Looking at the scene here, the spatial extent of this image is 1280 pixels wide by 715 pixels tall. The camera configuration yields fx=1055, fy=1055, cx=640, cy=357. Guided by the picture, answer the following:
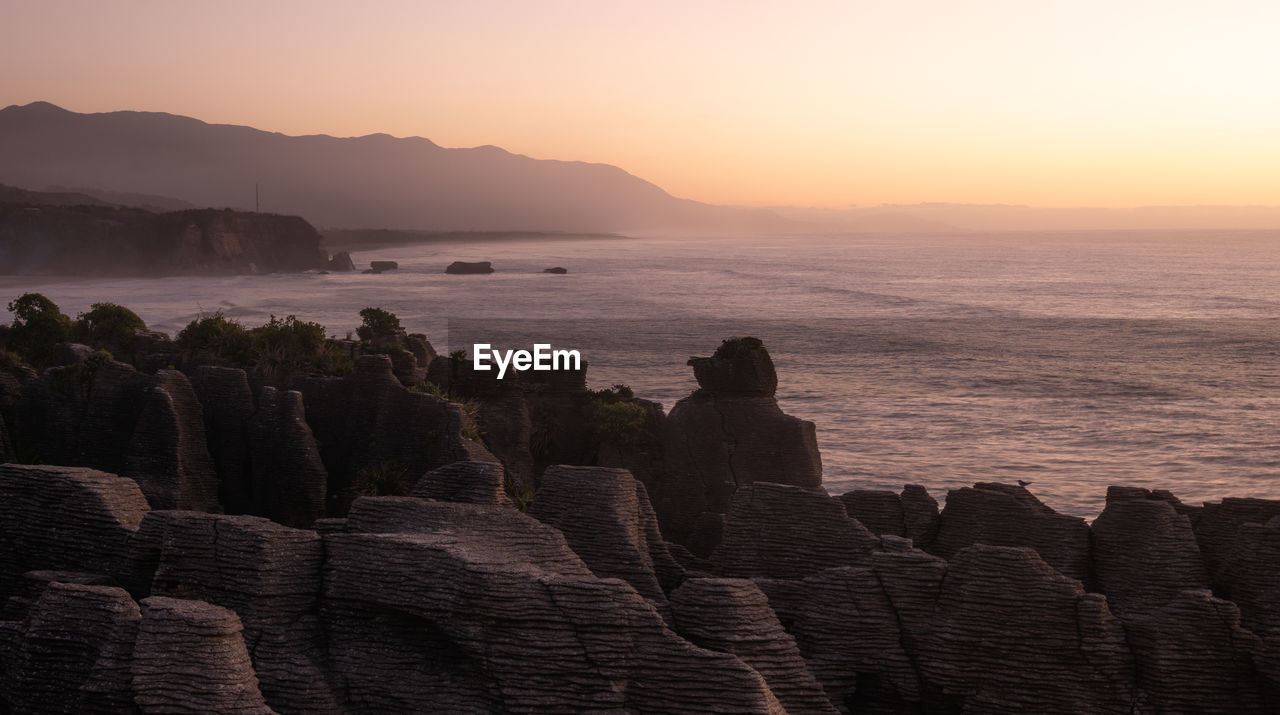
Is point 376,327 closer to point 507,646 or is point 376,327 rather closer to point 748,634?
point 748,634

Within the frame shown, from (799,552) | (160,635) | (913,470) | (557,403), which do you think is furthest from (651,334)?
(160,635)

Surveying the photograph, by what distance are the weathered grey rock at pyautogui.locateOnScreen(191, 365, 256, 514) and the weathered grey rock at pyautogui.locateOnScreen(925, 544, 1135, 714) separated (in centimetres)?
2052

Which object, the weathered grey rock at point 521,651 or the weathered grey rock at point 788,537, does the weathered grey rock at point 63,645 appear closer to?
the weathered grey rock at point 521,651

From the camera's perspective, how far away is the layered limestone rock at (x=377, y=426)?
28672 millimetres

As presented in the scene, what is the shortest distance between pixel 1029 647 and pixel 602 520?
7645 mm

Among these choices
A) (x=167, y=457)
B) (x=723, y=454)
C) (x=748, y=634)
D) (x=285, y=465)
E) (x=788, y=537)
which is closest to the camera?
(x=748, y=634)

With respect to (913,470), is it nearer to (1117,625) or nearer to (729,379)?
(729,379)

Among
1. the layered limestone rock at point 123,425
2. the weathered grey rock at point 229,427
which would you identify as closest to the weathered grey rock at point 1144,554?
the layered limestone rock at point 123,425

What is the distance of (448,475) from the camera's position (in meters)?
19.6

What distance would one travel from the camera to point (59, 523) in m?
17.8

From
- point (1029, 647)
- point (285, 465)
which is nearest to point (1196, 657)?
point (1029, 647)

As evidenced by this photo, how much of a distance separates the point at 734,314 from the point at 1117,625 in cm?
13665

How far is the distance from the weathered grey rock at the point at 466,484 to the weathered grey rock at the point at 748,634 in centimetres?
482

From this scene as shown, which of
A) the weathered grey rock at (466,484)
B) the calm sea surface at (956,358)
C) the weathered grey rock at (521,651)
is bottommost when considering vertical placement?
the calm sea surface at (956,358)
